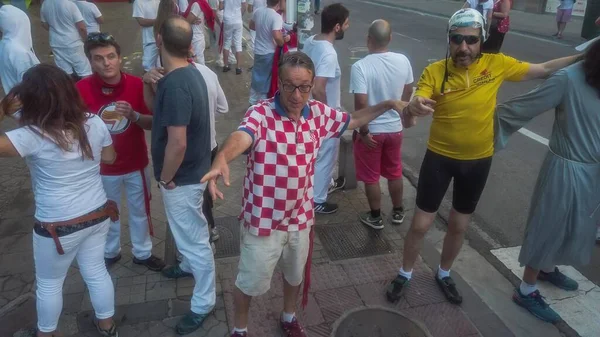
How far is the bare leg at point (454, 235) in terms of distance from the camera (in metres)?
3.51

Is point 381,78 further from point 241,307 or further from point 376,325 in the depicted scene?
point 241,307

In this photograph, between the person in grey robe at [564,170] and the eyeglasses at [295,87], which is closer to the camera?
the eyeglasses at [295,87]

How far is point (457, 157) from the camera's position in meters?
3.26

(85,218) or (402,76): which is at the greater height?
(402,76)

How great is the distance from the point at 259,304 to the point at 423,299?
1220mm

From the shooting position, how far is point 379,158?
4383mm

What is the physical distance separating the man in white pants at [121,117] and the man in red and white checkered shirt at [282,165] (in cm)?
114

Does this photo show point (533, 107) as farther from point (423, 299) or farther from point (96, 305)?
point (96, 305)

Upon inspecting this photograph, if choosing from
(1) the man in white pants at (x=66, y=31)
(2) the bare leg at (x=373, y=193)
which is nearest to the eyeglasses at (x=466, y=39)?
(2) the bare leg at (x=373, y=193)

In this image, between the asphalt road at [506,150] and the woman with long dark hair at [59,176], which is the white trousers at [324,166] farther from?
the woman with long dark hair at [59,176]

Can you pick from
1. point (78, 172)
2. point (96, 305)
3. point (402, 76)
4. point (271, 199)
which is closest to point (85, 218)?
point (78, 172)

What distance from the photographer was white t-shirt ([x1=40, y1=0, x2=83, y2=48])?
22.1 feet

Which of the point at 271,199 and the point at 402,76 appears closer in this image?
the point at 271,199

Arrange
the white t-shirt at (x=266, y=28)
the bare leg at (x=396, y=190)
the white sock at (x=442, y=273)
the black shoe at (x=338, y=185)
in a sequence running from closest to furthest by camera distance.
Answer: the white sock at (x=442, y=273)
the bare leg at (x=396, y=190)
the black shoe at (x=338, y=185)
the white t-shirt at (x=266, y=28)
